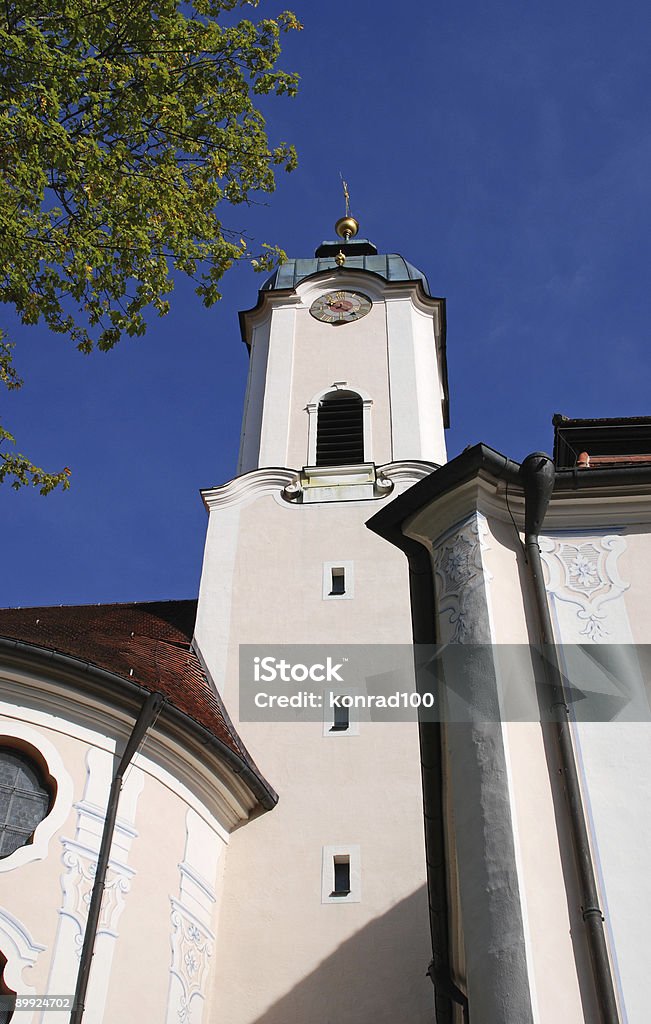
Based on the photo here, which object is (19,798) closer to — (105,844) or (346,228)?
(105,844)

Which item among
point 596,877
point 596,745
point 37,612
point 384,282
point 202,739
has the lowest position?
point 596,877

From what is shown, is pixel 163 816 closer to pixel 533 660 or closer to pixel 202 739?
pixel 202 739

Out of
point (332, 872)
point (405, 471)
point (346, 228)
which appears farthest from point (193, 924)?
point (346, 228)

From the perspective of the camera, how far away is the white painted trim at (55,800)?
9055 millimetres

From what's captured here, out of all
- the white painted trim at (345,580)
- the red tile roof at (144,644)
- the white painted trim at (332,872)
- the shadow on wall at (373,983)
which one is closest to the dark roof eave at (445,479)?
the red tile roof at (144,644)

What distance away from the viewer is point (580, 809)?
219 inches

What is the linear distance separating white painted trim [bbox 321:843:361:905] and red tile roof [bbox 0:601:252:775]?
3.85ft

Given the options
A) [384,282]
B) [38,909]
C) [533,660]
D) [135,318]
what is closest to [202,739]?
[38,909]

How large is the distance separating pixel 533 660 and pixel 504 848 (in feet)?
3.96

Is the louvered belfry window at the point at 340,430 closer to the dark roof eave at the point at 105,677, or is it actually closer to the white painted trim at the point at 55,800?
the dark roof eave at the point at 105,677

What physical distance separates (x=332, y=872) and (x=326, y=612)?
390cm

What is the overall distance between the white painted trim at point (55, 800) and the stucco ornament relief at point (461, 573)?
14.9 ft

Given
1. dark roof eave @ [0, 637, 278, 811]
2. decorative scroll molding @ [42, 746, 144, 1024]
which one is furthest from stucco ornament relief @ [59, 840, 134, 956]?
dark roof eave @ [0, 637, 278, 811]

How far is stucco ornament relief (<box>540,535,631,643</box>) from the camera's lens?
6.45 meters
